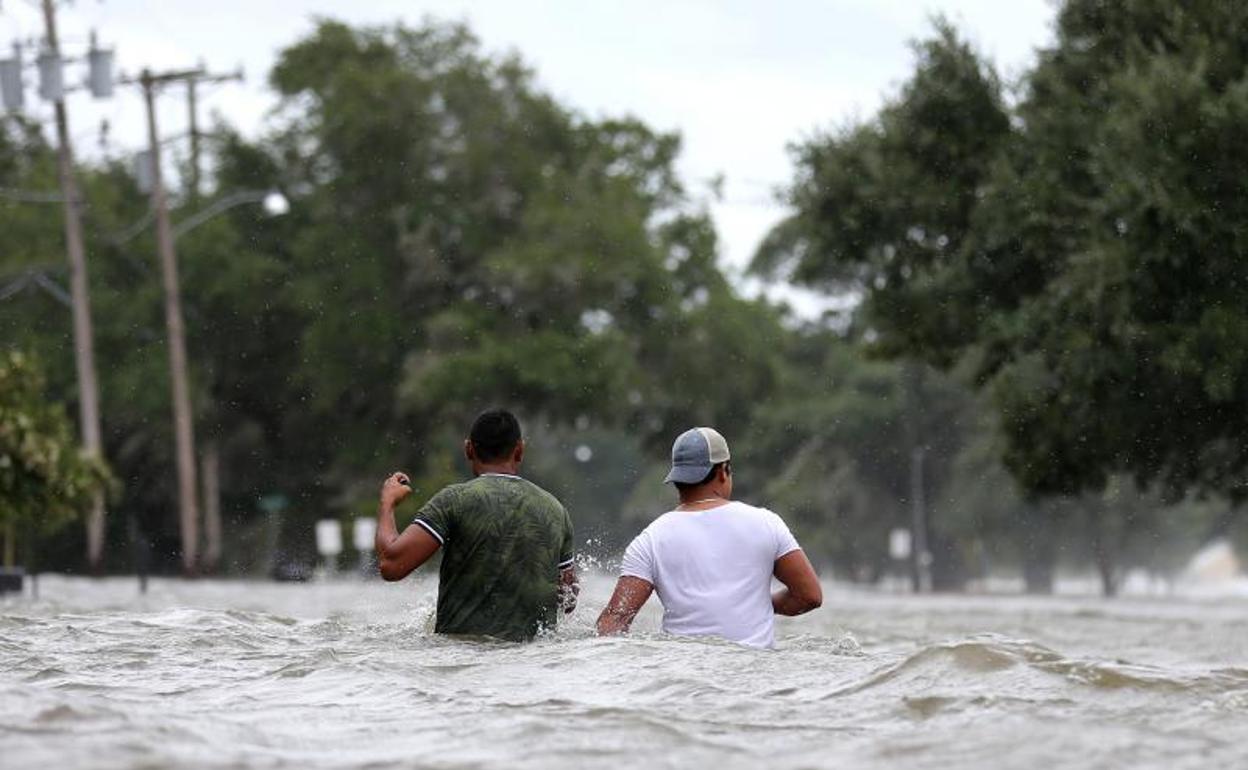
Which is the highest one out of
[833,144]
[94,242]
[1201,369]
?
[94,242]

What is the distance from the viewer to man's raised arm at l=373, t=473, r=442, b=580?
11594 millimetres

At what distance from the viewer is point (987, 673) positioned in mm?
11102

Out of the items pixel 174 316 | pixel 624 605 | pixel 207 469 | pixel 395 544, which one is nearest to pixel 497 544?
pixel 395 544

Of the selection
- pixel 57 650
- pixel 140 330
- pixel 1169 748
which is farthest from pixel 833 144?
pixel 140 330

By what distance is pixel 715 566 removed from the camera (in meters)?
11.3

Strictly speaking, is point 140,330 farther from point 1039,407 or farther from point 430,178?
point 1039,407

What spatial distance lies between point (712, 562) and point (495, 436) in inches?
53.5

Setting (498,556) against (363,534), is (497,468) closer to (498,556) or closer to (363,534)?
(498,556)

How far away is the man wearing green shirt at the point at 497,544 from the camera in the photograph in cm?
1206

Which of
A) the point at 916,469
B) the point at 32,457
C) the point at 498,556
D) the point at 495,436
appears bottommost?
the point at 498,556

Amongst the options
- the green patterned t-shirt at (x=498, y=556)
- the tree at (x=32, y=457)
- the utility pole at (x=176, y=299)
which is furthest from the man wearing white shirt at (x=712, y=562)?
the utility pole at (x=176, y=299)

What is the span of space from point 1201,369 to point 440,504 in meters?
16.5

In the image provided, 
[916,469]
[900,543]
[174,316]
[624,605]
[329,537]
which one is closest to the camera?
[624,605]

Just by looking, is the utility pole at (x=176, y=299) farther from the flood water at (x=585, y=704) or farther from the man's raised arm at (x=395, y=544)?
the man's raised arm at (x=395, y=544)
